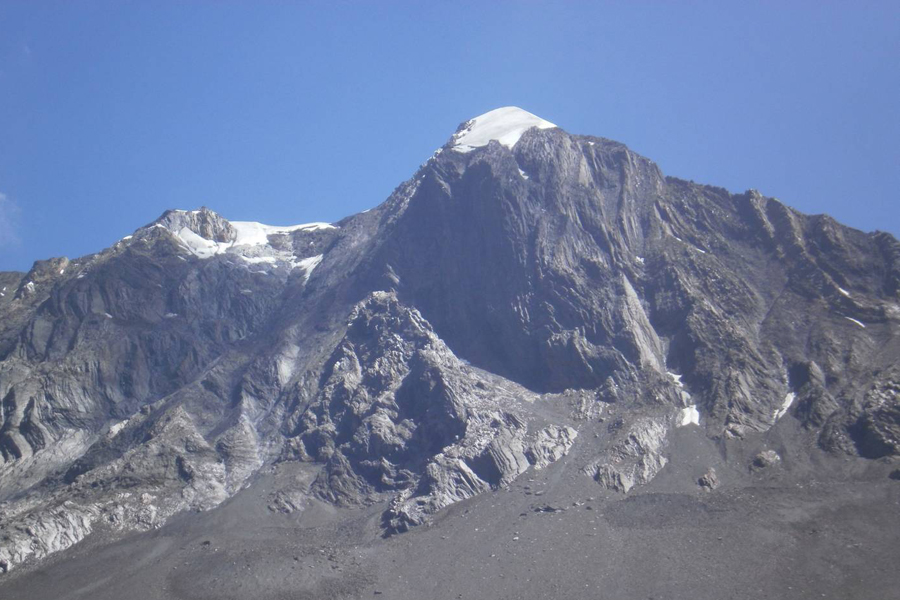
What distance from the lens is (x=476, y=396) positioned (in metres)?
108

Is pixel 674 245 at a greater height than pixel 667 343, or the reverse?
pixel 674 245

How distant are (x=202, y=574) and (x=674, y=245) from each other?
8810 cm

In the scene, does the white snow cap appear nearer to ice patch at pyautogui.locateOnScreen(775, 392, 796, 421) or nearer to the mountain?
the mountain

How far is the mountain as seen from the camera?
263 feet

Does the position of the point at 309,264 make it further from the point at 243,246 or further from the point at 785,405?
the point at 785,405

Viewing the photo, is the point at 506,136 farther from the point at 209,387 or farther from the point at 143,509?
the point at 143,509

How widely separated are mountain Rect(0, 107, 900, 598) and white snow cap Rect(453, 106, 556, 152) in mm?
1096

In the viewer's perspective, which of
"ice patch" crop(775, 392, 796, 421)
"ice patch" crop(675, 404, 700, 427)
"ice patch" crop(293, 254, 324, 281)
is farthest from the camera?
"ice patch" crop(293, 254, 324, 281)

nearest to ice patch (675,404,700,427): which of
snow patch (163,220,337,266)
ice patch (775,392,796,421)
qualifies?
ice patch (775,392,796,421)

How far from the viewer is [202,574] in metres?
81.3

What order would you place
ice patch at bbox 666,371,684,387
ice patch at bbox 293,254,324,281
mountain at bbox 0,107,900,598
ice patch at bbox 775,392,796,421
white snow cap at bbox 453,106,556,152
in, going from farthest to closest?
ice patch at bbox 293,254,324,281
white snow cap at bbox 453,106,556,152
ice patch at bbox 666,371,684,387
ice patch at bbox 775,392,796,421
mountain at bbox 0,107,900,598

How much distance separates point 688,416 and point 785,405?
1238cm

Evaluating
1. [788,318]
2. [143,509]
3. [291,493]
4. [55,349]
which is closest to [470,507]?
[291,493]

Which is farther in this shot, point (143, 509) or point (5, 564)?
point (143, 509)
